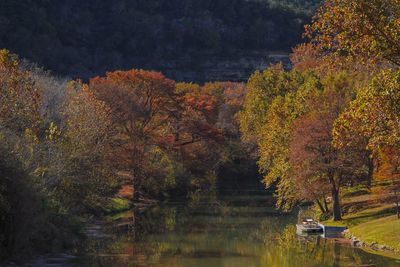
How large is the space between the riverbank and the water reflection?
5.01 feet

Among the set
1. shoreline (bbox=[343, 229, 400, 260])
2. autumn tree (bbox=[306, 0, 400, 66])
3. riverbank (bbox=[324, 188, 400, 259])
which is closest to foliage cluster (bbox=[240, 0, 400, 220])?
autumn tree (bbox=[306, 0, 400, 66])

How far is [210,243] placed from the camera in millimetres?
51969

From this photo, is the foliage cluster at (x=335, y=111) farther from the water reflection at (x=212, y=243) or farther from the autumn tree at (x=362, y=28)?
the water reflection at (x=212, y=243)

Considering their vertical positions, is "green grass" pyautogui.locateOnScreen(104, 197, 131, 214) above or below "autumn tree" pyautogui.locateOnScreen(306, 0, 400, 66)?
below

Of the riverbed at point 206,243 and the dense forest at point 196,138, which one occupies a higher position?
the dense forest at point 196,138

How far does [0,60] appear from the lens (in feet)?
171

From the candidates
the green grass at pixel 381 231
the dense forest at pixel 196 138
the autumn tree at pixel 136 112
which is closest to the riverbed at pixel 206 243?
the green grass at pixel 381 231

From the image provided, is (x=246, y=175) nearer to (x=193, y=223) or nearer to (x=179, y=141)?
(x=179, y=141)

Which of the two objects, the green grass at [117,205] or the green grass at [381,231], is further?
the green grass at [117,205]

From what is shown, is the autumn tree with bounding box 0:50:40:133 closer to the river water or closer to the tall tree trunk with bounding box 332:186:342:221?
the river water

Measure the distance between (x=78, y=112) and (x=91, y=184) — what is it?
25.3 feet

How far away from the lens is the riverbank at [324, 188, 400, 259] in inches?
1866

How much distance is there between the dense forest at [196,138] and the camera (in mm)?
29109

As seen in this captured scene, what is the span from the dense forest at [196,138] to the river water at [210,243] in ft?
8.28
